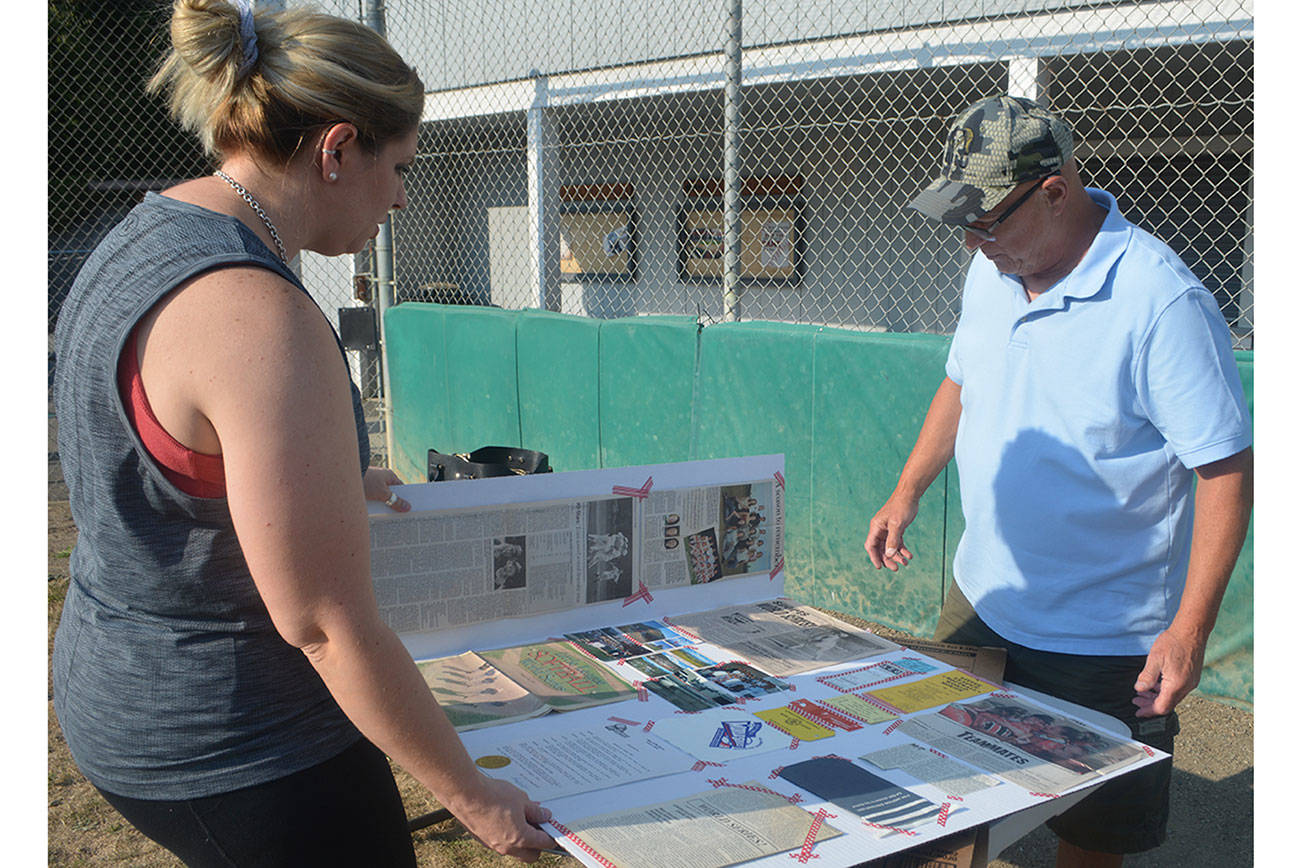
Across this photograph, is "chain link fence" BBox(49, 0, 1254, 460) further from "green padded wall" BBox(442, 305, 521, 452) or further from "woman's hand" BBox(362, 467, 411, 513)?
"woman's hand" BBox(362, 467, 411, 513)

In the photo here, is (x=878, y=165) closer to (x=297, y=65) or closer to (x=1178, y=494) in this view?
(x=1178, y=494)

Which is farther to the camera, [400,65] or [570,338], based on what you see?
[570,338]

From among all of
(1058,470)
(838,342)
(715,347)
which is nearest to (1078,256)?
(1058,470)

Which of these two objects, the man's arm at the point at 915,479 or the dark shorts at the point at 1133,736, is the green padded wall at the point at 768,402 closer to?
the man's arm at the point at 915,479

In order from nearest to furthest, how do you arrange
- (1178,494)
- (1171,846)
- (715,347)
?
1. (1178,494)
2. (1171,846)
3. (715,347)

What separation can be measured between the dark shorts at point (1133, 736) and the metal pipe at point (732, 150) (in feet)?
10.4

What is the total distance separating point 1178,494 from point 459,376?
5.32 meters

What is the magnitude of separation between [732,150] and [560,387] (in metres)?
1.76

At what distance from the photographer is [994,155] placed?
205cm

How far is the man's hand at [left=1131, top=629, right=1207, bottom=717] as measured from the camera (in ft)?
6.20

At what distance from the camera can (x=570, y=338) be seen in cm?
583

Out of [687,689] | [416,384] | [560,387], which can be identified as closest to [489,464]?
[687,689]

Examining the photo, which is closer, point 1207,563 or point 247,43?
point 247,43

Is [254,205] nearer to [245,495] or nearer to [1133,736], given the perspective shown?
[245,495]
